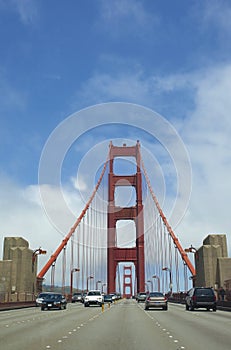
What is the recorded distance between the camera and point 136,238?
9919cm

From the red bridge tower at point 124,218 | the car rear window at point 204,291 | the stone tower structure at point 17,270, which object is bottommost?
the car rear window at point 204,291

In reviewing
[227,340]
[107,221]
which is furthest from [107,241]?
[227,340]

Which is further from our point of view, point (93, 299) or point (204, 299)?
point (93, 299)

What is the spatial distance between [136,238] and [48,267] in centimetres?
3177

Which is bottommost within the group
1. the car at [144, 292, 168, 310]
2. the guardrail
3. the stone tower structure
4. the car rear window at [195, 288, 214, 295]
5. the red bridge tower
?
the guardrail

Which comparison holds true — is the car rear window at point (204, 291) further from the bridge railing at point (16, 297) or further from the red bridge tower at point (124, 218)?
the red bridge tower at point (124, 218)

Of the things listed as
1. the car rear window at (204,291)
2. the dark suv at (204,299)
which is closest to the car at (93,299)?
the dark suv at (204,299)

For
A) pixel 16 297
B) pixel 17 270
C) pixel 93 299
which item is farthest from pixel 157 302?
pixel 17 270

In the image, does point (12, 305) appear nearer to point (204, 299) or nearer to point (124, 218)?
point (204, 299)

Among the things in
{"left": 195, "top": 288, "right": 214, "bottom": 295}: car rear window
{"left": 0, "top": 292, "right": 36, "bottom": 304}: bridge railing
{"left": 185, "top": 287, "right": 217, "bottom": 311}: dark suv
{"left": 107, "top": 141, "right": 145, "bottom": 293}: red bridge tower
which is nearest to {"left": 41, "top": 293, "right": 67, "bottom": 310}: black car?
{"left": 0, "top": 292, "right": 36, "bottom": 304}: bridge railing

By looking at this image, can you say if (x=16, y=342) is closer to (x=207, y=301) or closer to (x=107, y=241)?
(x=207, y=301)

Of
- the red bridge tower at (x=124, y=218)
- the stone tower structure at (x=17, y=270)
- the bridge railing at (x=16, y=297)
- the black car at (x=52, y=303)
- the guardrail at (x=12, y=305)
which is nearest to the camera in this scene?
the black car at (x=52, y=303)

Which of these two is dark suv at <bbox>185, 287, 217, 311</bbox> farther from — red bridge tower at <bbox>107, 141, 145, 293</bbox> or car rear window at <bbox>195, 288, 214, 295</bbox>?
red bridge tower at <bbox>107, 141, 145, 293</bbox>

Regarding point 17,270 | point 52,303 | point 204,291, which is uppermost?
point 17,270
